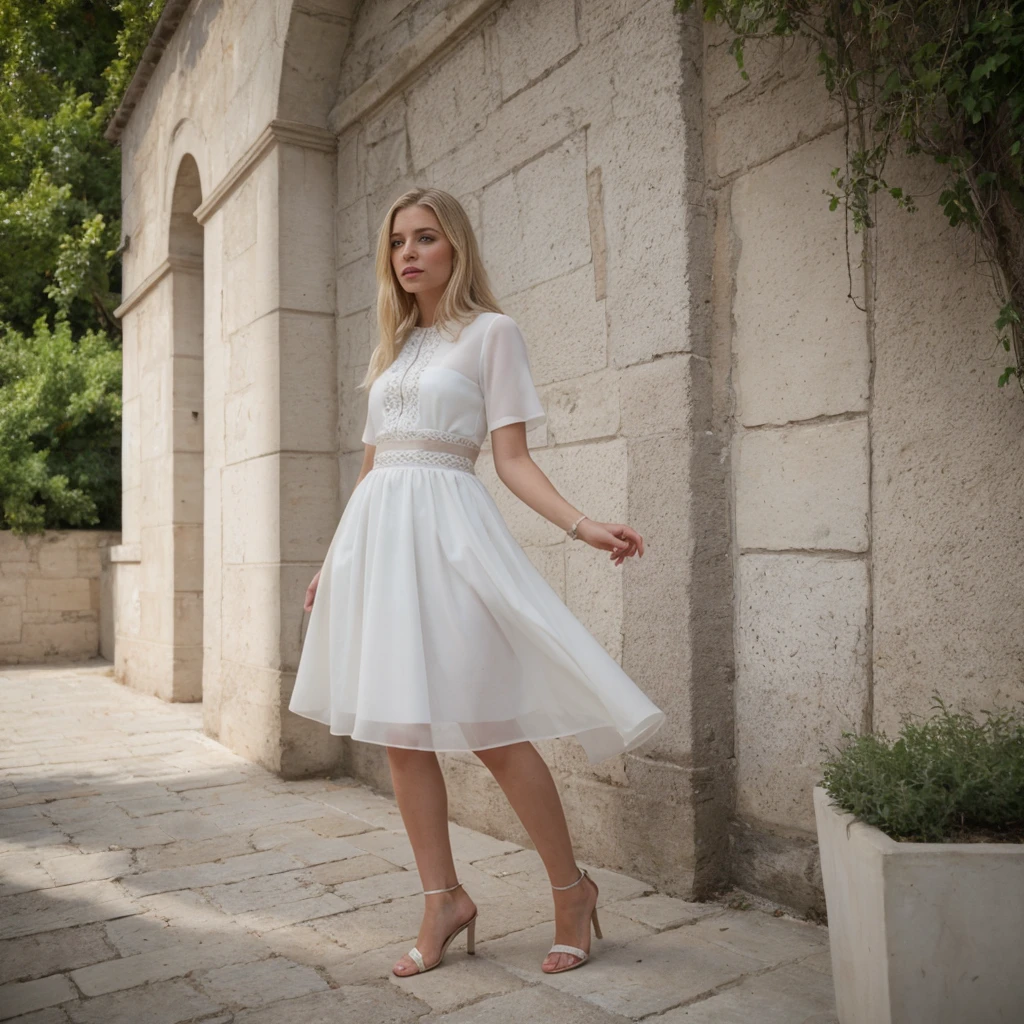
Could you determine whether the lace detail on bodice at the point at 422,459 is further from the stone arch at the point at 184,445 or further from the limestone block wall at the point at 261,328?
the stone arch at the point at 184,445

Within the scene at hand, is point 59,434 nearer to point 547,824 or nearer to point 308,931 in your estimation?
point 308,931

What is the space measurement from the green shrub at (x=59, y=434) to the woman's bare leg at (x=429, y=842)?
27.4ft

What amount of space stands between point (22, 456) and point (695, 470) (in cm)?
864

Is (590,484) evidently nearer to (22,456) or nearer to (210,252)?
(210,252)

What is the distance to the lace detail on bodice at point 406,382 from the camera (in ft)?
7.60

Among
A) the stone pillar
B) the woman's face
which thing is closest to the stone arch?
the stone pillar

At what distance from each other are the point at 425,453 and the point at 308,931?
1279 millimetres

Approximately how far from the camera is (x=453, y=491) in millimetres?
2256

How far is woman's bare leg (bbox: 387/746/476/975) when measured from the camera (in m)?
2.24

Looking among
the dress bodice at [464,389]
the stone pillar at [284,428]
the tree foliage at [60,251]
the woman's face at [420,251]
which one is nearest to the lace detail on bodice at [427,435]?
the dress bodice at [464,389]

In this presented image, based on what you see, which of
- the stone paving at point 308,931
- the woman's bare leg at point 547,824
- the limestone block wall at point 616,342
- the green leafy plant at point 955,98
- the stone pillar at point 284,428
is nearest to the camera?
the green leafy plant at point 955,98

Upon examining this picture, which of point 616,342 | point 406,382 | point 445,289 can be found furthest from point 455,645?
point 616,342

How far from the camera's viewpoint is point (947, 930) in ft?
5.13

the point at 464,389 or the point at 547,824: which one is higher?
the point at 464,389
